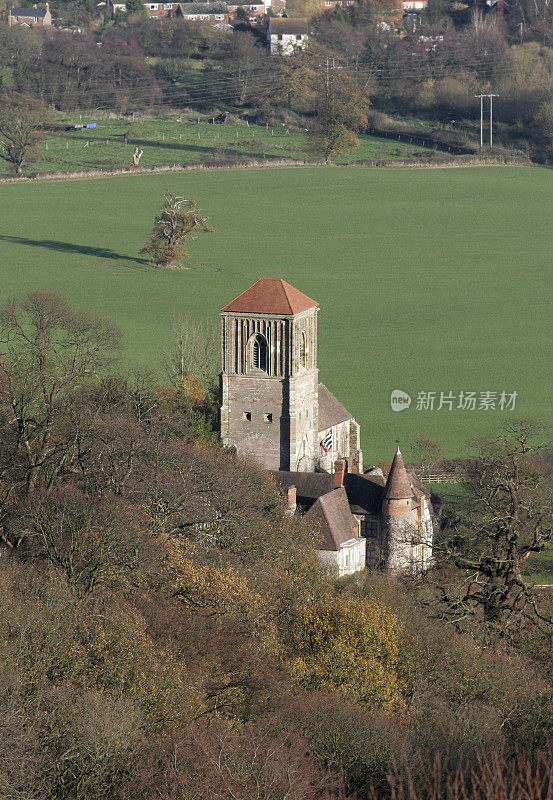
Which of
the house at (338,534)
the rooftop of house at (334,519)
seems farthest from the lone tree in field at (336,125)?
the house at (338,534)

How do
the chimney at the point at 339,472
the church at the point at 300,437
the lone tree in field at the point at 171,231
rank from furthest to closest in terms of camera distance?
the lone tree in field at the point at 171,231
the chimney at the point at 339,472
the church at the point at 300,437

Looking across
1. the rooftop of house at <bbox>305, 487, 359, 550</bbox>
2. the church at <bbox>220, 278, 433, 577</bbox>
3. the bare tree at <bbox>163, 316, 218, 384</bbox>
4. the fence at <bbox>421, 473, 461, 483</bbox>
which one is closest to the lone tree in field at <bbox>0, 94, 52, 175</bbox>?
the bare tree at <bbox>163, 316, 218, 384</bbox>

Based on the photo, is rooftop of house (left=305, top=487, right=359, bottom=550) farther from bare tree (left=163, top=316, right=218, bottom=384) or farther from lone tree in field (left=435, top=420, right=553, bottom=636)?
bare tree (left=163, top=316, right=218, bottom=384)

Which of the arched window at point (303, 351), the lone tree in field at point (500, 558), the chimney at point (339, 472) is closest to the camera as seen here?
the lone tree in field at point (500, 558)

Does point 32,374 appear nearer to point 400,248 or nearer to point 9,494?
point 9,494

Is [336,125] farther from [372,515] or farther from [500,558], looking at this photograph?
[500,558]

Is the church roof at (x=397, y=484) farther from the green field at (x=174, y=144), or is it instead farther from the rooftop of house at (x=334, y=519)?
the green field at (x=174, y=144)
